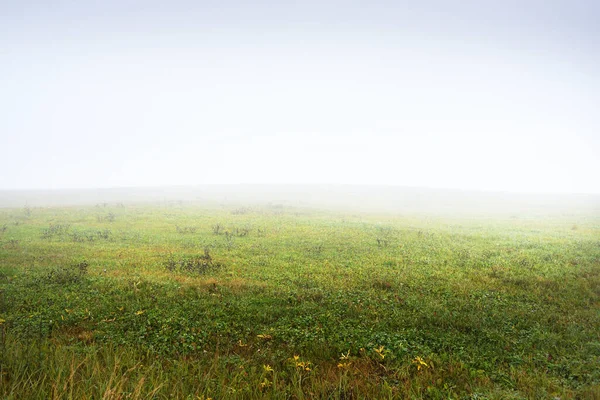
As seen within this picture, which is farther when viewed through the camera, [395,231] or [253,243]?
[395,231]

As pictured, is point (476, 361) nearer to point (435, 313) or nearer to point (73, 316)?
point (435, 313)

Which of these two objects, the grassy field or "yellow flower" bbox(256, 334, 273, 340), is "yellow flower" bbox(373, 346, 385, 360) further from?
"yellow flower" bbox(256, 334, 273, 340)

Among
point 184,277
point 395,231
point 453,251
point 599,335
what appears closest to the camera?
point 599,335

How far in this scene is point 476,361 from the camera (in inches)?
299

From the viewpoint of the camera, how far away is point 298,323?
973 cm

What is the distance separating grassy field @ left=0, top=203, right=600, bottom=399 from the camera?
5.82 meters

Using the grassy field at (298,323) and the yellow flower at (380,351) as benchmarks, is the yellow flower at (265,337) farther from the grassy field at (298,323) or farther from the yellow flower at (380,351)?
the yellow flower at (380,351)

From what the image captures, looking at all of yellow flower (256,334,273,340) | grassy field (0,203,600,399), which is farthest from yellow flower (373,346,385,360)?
yellow flower (256,334,273,340)

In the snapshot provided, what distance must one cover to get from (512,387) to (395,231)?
23.5m

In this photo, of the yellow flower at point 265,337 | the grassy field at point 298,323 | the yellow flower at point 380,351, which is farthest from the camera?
the yellow flower at point 265,337

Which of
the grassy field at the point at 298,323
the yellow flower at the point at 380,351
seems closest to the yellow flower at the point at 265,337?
the grassy field at the point at 298,323

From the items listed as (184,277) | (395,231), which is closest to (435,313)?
(184,277)

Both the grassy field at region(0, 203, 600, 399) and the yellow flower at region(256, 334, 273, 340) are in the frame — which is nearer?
the grassy field at region(0, 203, 600, 399)

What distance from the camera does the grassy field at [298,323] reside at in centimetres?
582
